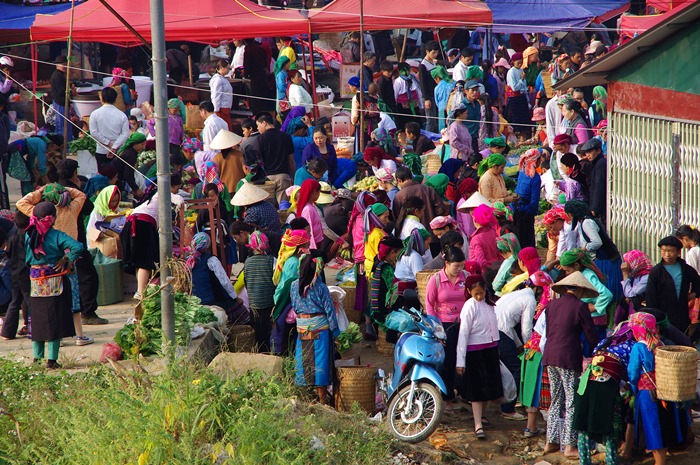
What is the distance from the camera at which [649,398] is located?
25.4 ft

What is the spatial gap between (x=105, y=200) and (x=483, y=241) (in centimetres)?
426

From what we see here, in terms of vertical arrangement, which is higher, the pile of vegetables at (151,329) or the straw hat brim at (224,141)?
the straw hat brim at (224,141)

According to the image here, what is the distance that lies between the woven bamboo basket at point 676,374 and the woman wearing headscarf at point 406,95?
12.6 meters

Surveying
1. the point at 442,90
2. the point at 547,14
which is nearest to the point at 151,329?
the point at 442,90

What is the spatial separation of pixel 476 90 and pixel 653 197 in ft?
20.4

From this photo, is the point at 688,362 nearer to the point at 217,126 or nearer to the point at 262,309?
the point at 262,309

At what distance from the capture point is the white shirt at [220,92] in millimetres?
18656

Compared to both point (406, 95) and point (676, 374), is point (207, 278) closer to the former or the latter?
point (676, 374)

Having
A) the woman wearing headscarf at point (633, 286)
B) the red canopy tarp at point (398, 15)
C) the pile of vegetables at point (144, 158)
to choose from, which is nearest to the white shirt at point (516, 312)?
the woman wearing headscarf at point (633, 286)

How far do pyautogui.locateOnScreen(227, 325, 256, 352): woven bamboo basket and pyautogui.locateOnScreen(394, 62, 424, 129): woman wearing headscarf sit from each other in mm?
10592

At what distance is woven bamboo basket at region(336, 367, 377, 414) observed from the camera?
874 centimetres

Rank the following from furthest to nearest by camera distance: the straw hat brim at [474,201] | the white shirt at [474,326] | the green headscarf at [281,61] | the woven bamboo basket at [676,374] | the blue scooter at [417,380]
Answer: the green headscarf at [281,61]
the straw hat brim at [474,201]
the white shirt at [474,326]
the blue scooter at [417,380]
the woven bamboo basket at [676,374]

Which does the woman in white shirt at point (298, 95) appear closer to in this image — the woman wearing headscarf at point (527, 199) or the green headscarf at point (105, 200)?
the woman wearing headscarf at point (527, 199)

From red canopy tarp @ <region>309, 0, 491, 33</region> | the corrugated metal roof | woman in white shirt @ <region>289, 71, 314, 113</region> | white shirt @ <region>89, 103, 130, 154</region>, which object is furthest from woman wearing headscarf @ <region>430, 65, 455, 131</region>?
the corrugated metal roof
